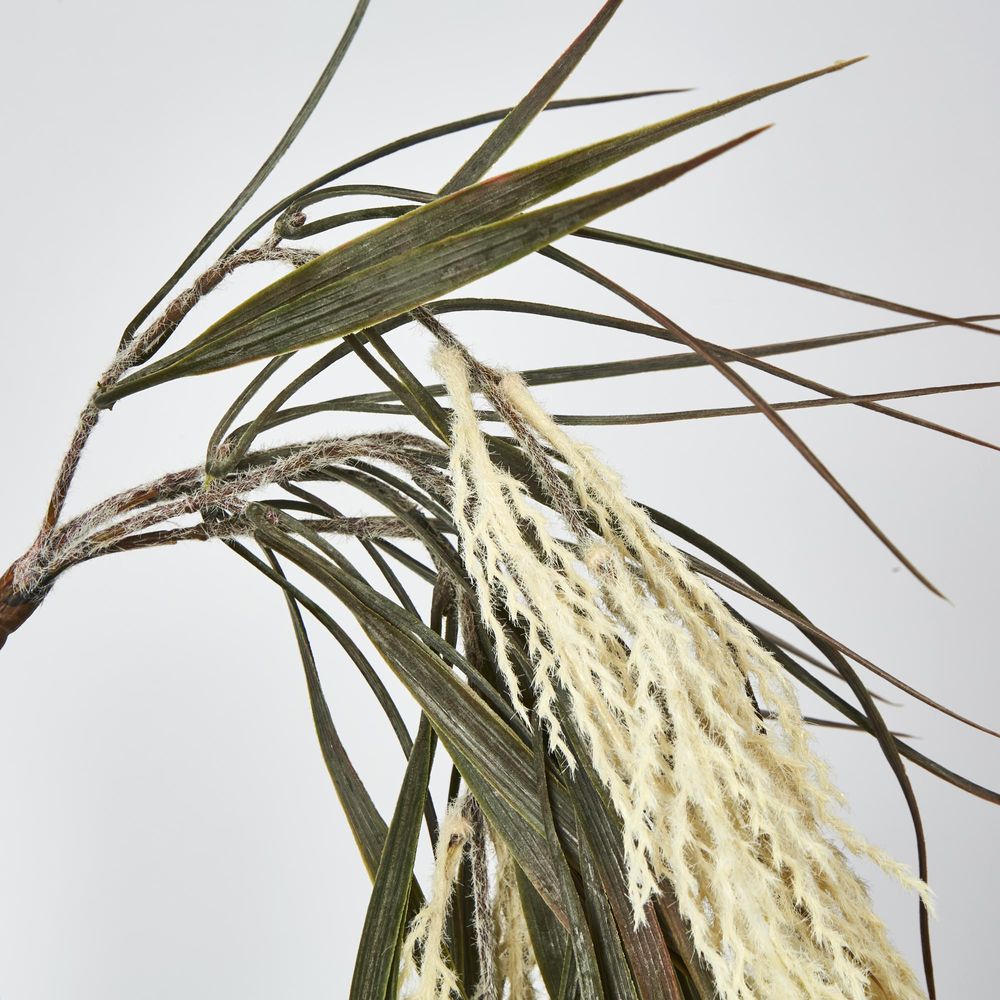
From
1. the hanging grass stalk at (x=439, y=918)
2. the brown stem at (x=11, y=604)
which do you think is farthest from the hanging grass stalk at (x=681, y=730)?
the brown stem at (x=11, y=604)

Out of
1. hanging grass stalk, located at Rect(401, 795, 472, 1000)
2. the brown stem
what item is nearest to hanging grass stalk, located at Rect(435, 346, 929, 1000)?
hanging grass stalk, located at Rect(401, 795, 472, 1000)

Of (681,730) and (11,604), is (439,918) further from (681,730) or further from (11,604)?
(11,604)

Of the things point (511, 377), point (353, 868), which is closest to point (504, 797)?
point (511, 377)

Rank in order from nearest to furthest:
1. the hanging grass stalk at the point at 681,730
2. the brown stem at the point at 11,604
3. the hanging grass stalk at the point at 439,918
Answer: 1. the hanging grass stalk at the point at 681,730
2. the hanging grass stalk at the point at 439,918
3. the brown stem at the point at 11,604

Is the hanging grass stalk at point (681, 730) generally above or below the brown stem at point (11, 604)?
below

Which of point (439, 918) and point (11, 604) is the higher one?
point (11, 604)

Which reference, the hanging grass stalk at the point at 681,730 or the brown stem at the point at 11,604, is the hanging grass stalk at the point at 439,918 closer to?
the hanging grass stalk at the point at 681,730

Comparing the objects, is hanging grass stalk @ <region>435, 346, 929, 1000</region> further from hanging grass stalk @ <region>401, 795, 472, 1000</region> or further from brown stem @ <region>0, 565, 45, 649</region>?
brown stem @ <region>0, 565, 45, 649</region>

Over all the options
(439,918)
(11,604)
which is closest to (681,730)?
(439,918)
